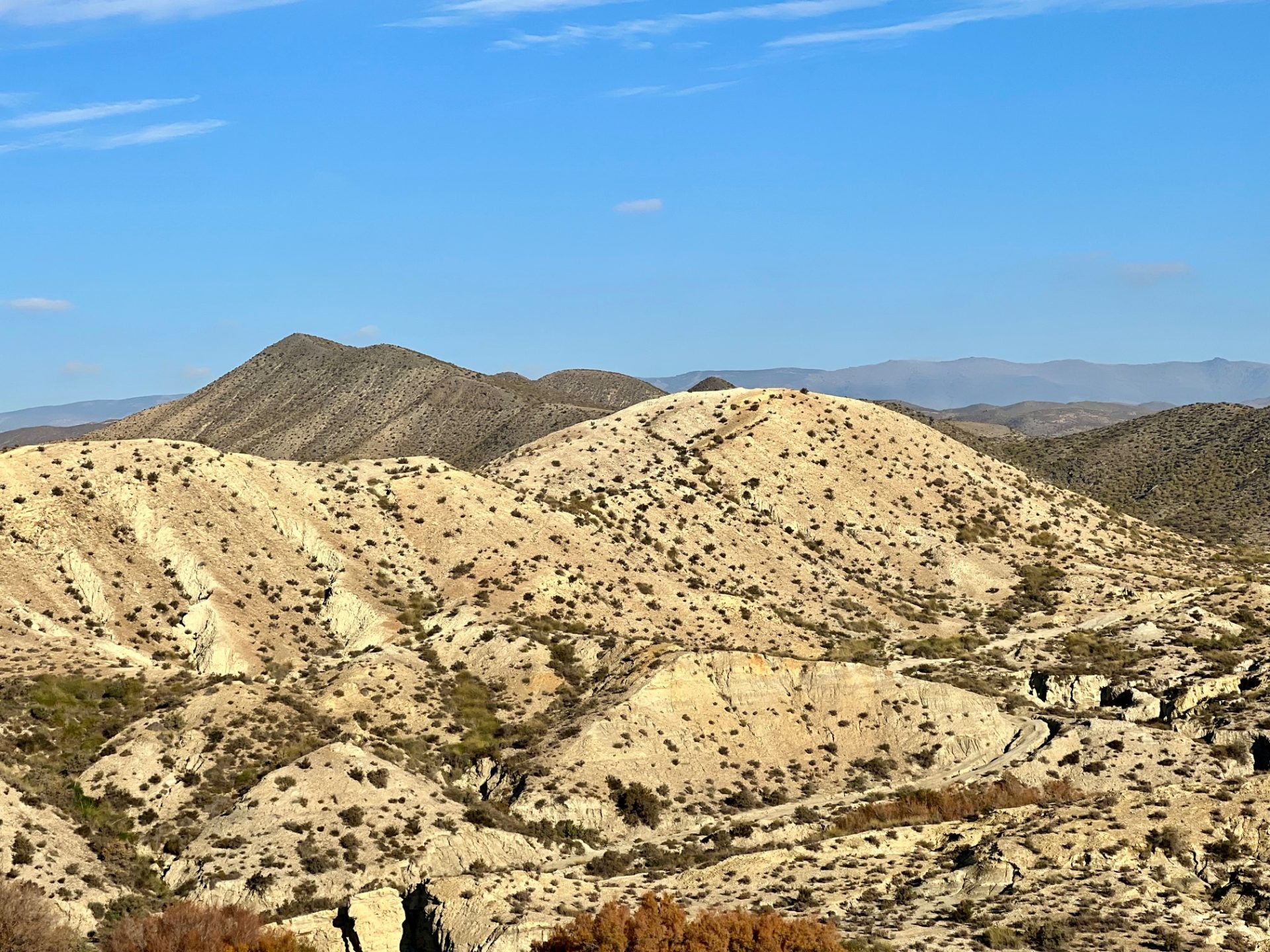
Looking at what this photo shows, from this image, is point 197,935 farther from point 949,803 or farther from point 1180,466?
point 1180,466

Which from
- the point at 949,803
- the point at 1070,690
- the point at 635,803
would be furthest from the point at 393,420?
the point at 949,803

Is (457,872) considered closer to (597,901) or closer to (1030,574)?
(597,901)

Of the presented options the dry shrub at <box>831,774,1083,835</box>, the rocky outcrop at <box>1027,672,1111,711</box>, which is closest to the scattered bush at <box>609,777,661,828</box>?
the dry shrub at <box>831,774,1083,835</box>

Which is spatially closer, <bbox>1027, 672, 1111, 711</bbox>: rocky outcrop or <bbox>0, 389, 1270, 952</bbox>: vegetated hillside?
<bbox>0, 389, 1270, 952</bbox>: vegetated hillside

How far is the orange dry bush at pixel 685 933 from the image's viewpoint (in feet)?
95.8

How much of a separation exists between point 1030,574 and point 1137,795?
137 ft

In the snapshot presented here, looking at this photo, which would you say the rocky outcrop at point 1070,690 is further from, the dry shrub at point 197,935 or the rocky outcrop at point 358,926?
the dry shrub at point 197,935

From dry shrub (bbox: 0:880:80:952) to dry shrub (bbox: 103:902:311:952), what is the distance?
114 centimetres

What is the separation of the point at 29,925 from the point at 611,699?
23.9m

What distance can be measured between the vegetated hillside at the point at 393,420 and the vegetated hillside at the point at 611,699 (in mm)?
74151

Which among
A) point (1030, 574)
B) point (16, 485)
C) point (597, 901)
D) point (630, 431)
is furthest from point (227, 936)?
point (630, 431)

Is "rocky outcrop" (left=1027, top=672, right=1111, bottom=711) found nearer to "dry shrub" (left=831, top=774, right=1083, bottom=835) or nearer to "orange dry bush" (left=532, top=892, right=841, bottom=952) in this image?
"dry shrub" (left=831, top=774, right=1083, bottom=835)

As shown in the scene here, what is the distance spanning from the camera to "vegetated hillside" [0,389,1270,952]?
35.7 m

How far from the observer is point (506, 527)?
7100 centimetres
